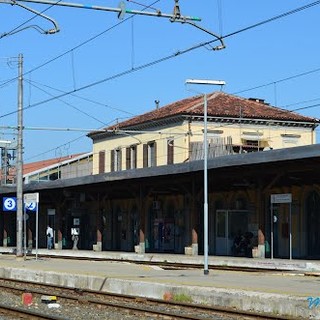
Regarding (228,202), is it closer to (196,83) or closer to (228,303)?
(196,83)

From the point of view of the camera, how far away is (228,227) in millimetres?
38312

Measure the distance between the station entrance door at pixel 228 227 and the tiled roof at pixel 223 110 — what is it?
37.6ft

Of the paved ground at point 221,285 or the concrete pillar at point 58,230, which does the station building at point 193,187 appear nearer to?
the concrete pillar at point 58,230

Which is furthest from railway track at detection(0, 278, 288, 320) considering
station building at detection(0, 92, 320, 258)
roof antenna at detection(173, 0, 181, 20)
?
station building at detection(0, 92, 320, 258)

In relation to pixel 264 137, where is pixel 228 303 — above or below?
below

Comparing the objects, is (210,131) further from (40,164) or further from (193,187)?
(40,164)

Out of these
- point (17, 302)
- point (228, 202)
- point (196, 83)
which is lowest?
point (17, 302)

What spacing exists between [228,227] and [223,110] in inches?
555

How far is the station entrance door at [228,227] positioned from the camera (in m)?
37.7

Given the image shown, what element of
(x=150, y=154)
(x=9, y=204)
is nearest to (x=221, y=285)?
(x=9, y=204)

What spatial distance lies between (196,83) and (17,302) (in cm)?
763

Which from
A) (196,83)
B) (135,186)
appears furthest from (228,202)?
(196,83)

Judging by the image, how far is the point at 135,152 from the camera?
53.1m

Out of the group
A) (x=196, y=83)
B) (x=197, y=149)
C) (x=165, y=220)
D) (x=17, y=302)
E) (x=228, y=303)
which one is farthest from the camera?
(x=197, y=149)
